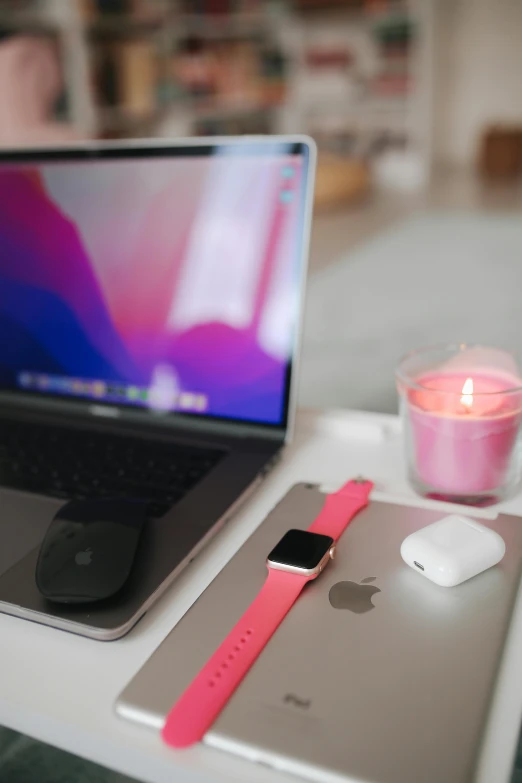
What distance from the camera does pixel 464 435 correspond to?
0.51 m

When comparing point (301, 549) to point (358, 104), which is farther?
point (358, 104)

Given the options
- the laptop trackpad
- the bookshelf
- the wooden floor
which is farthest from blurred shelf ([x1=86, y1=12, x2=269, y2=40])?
the laptop trackpad

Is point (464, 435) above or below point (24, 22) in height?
below

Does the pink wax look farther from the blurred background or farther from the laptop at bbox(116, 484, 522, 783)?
the blurred background

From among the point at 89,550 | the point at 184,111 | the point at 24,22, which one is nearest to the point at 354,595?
the point at 89,550

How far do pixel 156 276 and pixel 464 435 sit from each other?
319mm

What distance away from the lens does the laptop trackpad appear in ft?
1.52

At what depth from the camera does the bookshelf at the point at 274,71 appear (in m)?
3.77

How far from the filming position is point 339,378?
1392mm

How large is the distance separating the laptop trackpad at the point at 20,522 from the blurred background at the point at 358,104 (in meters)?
1.57

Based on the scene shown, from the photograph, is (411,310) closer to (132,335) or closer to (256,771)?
(132,335)

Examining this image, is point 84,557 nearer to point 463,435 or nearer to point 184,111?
point 463,435

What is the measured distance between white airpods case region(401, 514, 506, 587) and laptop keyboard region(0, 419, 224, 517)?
0.19 m

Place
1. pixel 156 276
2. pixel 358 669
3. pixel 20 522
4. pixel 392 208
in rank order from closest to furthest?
pixel 358 669 → pixel 20 522 → pixel 156 276 → pixel 392 208
